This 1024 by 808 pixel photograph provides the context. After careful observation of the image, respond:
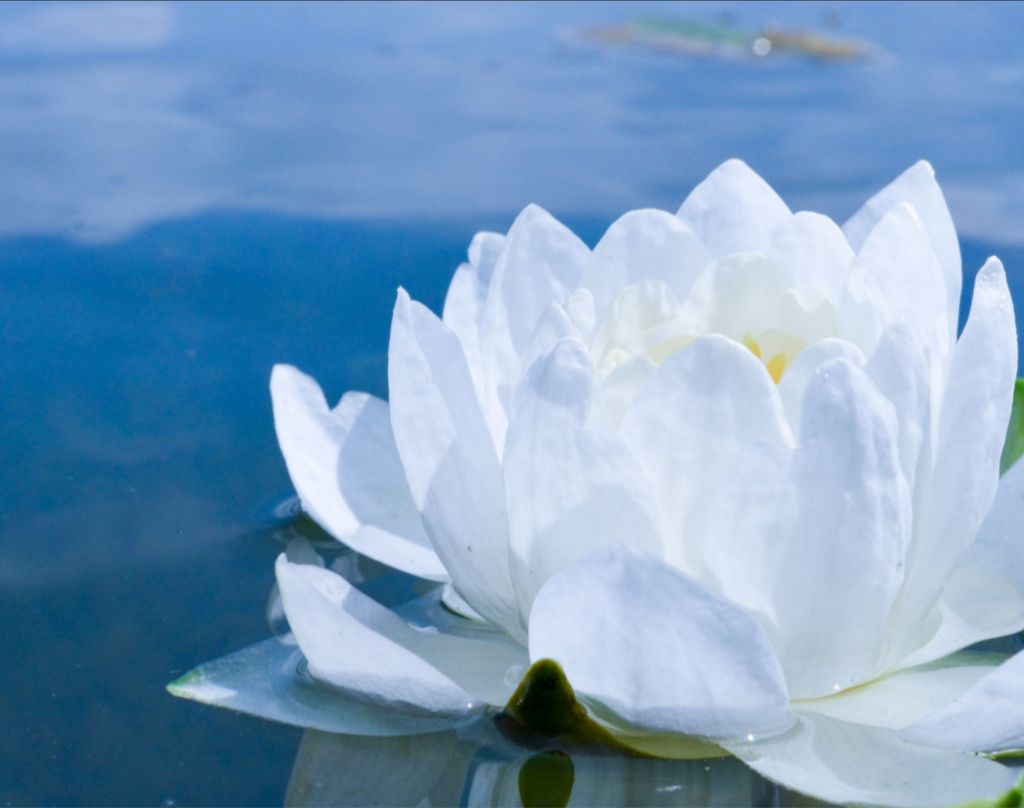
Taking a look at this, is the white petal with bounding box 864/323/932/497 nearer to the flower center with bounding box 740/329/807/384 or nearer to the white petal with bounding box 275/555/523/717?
the flower center with bounding box 740/329/807/384

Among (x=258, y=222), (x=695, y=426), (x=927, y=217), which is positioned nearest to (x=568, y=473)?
(x=695, y=426)

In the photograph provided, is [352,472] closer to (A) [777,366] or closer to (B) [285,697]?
(B) [285,697]

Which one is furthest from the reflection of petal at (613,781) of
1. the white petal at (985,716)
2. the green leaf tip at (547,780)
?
the white petal at (985,716)

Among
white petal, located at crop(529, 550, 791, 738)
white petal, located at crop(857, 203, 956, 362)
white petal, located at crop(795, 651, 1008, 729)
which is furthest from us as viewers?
white petal, located at crop(857, 203, 956, 362)

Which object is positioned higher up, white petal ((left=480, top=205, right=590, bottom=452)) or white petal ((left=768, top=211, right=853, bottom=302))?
white petal ((left=768, top=211, right=853, bottom=302))

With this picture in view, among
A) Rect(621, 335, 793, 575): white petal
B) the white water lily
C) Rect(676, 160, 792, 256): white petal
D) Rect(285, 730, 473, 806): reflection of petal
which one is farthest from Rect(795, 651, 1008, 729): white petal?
Rect(676, 160, 792, 256): white petal

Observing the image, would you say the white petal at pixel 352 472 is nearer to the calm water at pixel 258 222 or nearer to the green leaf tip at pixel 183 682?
the calm water at pixel 258 222
